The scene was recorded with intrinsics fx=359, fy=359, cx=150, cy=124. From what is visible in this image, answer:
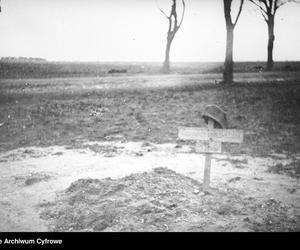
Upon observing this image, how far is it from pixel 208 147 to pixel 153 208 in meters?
1.70

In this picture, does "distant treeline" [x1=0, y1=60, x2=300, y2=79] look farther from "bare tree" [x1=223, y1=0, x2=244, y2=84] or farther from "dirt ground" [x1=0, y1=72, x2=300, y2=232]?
→ "bare tree" [x1=223, y1=0, x2=244, y2=84]

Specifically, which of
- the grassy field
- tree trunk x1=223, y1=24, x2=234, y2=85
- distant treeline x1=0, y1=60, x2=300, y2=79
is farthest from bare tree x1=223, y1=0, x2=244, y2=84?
distant treeline x1=0, y1=60, x2=300, y2=79

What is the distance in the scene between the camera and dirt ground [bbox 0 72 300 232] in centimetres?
585

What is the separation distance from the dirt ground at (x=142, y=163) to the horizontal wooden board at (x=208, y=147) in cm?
74

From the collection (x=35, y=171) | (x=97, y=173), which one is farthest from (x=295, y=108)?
(x=35, y=171)

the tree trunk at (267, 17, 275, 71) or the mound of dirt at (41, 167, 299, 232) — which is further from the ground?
the tree trunk at (267, 17, 275, 71)

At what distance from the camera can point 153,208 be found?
→ 234 inches

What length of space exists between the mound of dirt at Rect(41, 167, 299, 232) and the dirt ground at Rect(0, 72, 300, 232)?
19 millimetres

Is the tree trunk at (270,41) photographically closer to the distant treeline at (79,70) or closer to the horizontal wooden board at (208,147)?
the distant treeline at (79,70)

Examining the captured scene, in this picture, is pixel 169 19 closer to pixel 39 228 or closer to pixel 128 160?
pixel 128 160

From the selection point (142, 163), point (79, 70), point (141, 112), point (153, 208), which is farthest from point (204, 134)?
point (79, 70)
